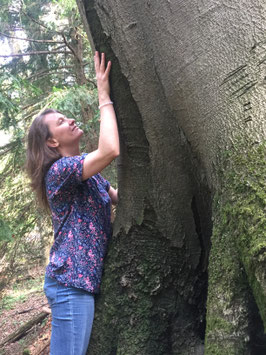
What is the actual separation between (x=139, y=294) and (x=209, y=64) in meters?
1.28

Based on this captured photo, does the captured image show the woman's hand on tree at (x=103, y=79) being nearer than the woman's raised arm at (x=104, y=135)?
No

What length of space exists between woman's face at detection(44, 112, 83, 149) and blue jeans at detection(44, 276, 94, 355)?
2.73 feet

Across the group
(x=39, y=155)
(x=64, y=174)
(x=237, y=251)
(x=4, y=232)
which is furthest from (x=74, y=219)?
(x=4, y=232)

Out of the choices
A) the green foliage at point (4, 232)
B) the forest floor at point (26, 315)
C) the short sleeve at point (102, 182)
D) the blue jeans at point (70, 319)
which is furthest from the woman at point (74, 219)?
the green foliage at point (4, 232)

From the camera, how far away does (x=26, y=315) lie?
8258 millimetres

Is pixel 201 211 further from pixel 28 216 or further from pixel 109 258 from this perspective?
pixel 28 216

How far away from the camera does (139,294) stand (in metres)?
2.10

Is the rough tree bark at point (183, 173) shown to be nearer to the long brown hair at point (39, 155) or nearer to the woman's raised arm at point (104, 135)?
the woman's raised arm at point (104, 135)

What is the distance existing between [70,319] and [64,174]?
79 cm

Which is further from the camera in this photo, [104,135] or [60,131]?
[60,131]

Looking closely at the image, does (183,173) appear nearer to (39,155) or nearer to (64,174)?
(64,174)

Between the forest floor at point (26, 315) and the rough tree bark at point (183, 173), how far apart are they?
8.43 feet

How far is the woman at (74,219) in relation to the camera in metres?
2.02

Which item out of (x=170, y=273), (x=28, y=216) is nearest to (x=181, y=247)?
(x=170, y=273)
